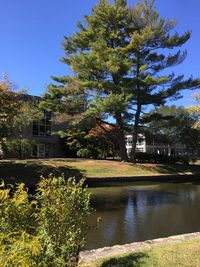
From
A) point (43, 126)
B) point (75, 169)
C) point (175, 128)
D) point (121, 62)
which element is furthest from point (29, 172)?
point (175, 128)

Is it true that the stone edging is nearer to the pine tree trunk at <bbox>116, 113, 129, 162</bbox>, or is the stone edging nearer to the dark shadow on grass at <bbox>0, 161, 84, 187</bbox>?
the dark shadow on grass at <bbox>0, 161, 84, 187</bbox>

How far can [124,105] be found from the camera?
104 ft

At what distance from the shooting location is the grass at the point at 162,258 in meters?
5.86

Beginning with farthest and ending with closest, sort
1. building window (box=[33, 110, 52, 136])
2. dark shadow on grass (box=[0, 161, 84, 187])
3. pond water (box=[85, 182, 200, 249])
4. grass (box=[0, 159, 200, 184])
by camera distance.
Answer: building window (box=[33, 110, 52, 136]) → grass (box=[0, 159, 200, 184]) → dark shadow on grass (box=[0, 161, 84, 187]) → pond water (box=[85, 182, 200, 249])

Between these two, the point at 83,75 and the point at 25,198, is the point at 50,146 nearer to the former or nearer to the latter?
the point at 83,75

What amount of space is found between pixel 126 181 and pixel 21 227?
2368 cm

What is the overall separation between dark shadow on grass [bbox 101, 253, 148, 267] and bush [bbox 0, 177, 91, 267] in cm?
79

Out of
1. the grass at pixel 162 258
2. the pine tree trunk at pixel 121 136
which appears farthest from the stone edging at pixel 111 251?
the pine tree trunk at pixel 121 136

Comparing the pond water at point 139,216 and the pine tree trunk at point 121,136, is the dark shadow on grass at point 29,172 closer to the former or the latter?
the pond water at point 139,216

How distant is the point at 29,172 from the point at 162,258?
2058cm

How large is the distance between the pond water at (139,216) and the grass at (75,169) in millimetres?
6814

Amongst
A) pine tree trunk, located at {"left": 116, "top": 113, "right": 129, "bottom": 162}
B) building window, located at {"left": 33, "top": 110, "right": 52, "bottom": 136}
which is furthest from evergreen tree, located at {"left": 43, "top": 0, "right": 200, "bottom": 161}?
building window, located at {"left": 33, "top": 110, "right": 52, "bottom": 136}

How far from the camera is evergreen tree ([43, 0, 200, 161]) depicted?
111 ft

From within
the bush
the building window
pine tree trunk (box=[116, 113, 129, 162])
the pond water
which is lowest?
the pond water
